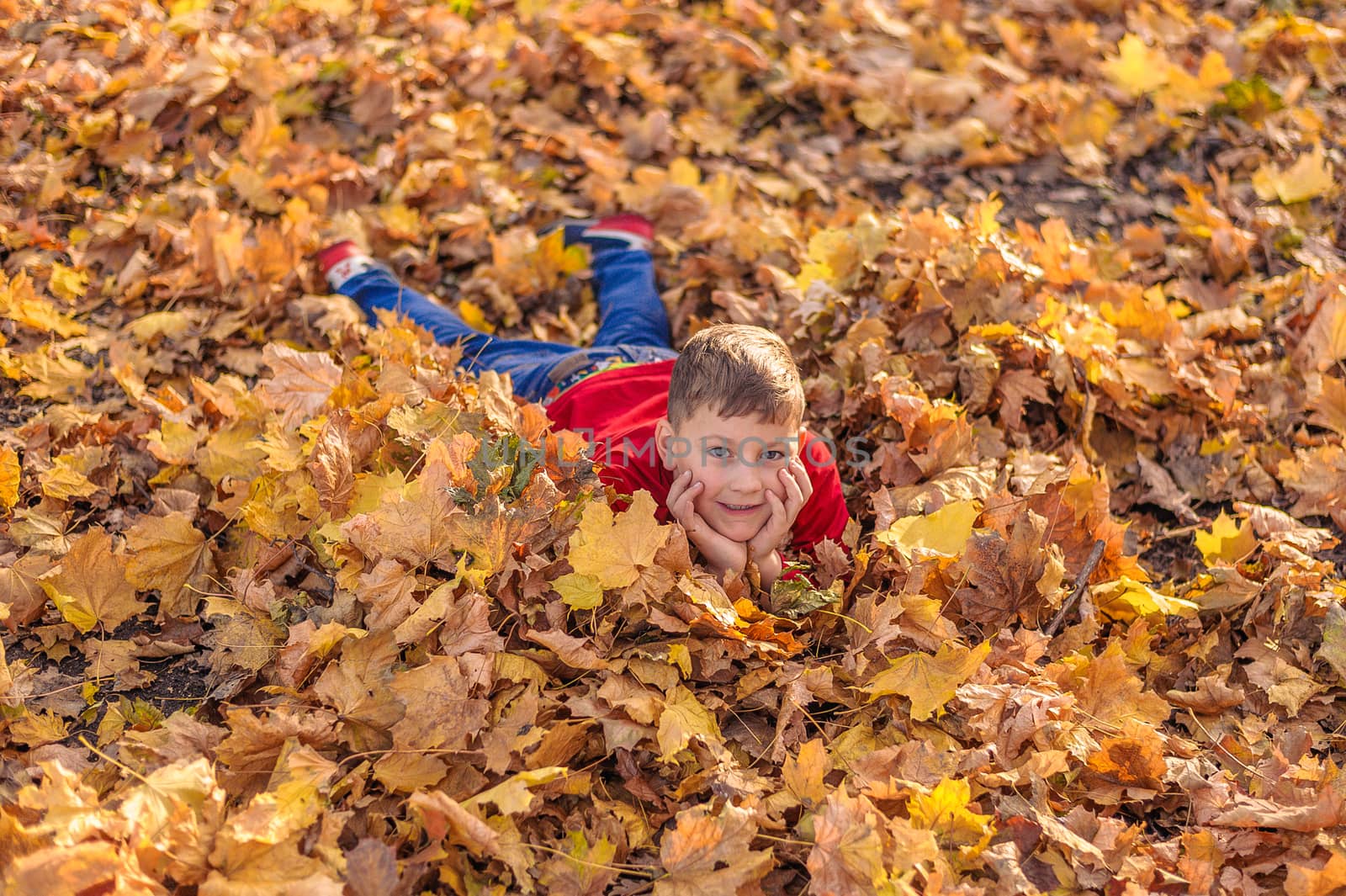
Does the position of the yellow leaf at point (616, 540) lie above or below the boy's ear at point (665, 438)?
above

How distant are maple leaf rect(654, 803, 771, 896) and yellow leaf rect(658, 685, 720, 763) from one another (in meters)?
0.15

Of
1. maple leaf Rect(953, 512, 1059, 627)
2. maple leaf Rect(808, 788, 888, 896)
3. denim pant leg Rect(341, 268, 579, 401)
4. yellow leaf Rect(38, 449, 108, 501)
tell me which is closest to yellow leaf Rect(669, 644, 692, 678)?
maple leaf Rect(808, 788, 888, 896)

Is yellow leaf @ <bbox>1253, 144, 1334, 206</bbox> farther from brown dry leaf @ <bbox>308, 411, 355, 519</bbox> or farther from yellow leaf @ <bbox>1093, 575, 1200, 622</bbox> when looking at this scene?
brown dry leaf @ <bbox>308, 411, 355, 519</bbox>

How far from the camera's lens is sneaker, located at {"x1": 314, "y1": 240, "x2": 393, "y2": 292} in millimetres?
3586

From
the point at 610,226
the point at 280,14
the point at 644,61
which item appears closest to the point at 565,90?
the point at 644,61

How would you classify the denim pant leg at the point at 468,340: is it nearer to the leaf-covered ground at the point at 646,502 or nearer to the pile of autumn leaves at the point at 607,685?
the leaf-covered ground at the point at 646,502

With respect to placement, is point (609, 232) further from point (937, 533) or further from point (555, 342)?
point (937, 533)

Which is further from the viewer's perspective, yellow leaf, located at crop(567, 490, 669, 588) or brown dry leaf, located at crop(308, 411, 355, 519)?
brown dry leaf, located at crop(308, 411, 355, 519)

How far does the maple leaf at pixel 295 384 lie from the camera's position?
8.92ft

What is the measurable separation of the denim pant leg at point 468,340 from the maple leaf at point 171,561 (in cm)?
96

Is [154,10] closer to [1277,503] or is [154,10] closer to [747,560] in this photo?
[747,560]

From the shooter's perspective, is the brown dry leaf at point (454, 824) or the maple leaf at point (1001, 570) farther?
the maple leaf at point (1001, 570)

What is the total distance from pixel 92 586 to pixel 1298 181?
4260 mm

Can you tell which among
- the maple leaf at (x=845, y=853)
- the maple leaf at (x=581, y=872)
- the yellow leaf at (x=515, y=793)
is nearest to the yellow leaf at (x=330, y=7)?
the yellow leaf at (x=515, y=793)
